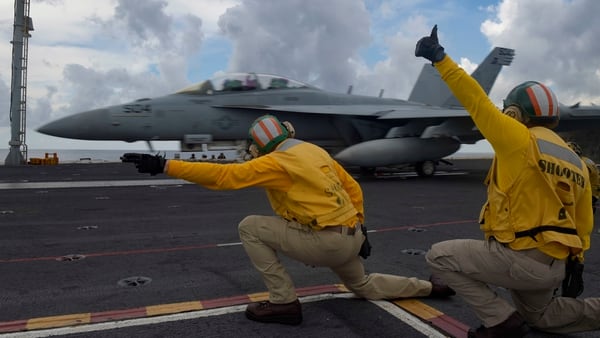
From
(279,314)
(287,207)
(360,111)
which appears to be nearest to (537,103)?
(287,207)

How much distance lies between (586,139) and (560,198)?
4076 centimetres

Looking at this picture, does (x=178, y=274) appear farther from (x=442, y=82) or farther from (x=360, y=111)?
(x=442, y=82)

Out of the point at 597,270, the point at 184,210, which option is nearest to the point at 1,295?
the point at 184,210

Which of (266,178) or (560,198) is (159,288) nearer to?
(266,178)

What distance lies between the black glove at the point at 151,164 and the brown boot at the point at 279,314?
118 cm

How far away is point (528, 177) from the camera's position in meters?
2.47

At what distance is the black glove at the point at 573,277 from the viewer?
2.62 metres

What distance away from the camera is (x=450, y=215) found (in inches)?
314

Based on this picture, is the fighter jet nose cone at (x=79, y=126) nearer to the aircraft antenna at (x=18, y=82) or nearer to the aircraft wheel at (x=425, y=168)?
the aircraft wheel at (x=425, y=168)

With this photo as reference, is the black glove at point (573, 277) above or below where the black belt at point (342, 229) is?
below

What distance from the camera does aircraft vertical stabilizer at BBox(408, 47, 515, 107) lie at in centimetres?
2077

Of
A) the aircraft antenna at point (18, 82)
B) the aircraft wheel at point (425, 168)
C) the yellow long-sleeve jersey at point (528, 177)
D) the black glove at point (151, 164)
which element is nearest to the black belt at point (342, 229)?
the yellow long-sleeve jersey at point (528, 177)

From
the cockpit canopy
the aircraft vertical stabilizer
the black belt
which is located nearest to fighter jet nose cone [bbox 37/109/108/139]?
the cockpit canopy

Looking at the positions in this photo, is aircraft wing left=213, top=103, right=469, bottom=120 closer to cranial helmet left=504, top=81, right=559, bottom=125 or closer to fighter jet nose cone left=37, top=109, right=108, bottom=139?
fighter jet nose cone left=37, top=109, right=108, bottom=139
